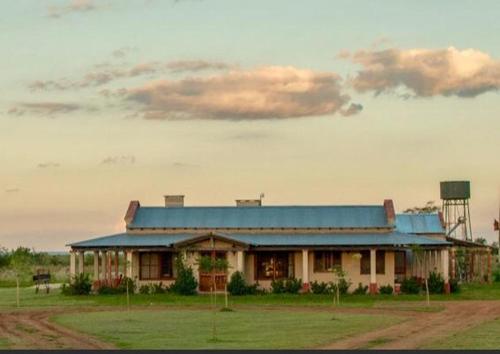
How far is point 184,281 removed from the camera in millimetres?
59906

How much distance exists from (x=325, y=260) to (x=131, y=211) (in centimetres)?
1183

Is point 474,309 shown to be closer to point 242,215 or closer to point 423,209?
point 242,215

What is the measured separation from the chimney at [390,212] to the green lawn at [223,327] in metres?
18.0

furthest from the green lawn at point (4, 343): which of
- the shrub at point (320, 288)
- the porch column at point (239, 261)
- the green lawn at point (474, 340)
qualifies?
the shrub at point (320, 288)

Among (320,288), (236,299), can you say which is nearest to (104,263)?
(236,299)

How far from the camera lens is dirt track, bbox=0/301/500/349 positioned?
32.2 m

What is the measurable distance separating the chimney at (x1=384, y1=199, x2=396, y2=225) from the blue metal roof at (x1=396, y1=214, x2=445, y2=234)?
5.84 metres

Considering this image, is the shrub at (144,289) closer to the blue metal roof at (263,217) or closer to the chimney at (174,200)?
the blue metal roof at (263,217)

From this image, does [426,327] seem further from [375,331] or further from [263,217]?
[263,217]

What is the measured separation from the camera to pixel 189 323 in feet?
133

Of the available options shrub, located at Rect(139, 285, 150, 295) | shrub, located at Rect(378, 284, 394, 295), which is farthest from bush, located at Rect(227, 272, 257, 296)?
shrub, located at Rect(378, 284, 394, 295)

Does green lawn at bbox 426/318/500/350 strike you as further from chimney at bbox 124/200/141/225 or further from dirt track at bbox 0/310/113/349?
chimney at bbox 124/200/141/225

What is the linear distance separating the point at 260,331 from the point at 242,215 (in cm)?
3065

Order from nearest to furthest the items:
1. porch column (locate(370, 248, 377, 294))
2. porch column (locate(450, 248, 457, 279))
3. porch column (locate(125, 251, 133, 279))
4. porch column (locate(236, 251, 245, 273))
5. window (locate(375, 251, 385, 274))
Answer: porch column (locate(370, 248, 377, 294)) < porch column (locate(125, 251, 133, 279)) < porch column (locate(236, 251, 245, 273)) < window (locate(375, 251, 385, 274)) < porch column (locate(450, 248, 457, 279))
